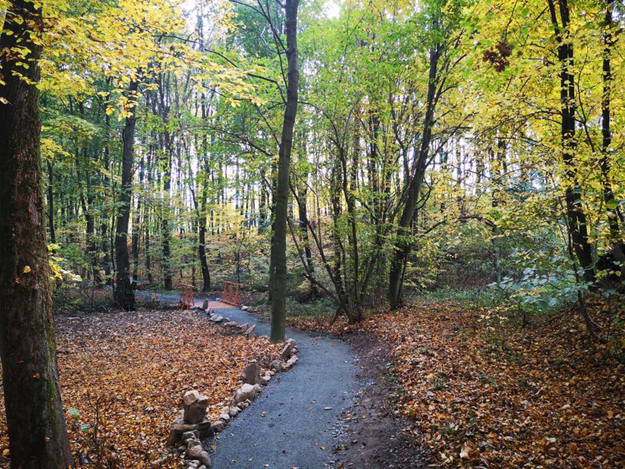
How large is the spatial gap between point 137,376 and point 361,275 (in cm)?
709

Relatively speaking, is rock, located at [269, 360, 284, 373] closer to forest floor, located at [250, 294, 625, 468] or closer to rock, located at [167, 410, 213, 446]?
forest floor, located at [250, 294, 625, 468]

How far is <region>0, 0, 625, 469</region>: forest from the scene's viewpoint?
3.54 m

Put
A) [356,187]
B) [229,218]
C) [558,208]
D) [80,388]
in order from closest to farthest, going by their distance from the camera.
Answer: [558,208] → [80,388] → [356,187] → [229,218]

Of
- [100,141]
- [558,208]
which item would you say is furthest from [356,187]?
[100,141]

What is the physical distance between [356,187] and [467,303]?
546 cm

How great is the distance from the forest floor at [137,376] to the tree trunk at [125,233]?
1.72 metres

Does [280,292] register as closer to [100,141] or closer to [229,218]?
[229,218]

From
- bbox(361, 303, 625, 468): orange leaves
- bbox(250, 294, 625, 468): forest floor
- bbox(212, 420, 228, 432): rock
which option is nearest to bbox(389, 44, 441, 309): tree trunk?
bbox(250, 294, 625, 468): forest floor

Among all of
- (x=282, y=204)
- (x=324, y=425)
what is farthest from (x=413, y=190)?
(x=324, y=425)

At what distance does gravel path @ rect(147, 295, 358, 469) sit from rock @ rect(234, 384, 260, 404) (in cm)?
13

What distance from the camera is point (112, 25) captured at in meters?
4.68

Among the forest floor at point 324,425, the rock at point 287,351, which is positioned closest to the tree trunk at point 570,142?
the forest floor at point 324,425

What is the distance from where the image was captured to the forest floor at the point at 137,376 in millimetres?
4273

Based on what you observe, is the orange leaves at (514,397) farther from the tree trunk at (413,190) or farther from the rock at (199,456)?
the tree trunk at (413,190)
